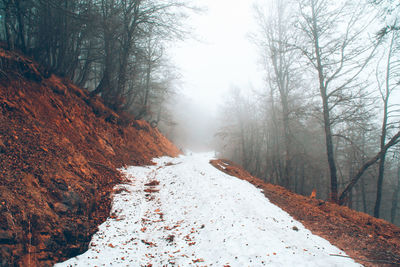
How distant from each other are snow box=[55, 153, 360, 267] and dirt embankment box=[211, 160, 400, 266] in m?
0.34

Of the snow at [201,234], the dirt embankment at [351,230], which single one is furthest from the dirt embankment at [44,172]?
the dirt embankment at [351,230]

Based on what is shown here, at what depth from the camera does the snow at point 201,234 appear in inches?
126

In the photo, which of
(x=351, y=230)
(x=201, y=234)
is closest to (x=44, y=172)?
(x=201, y=234)

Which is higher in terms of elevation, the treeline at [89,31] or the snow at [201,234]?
the treeline at [89,31]

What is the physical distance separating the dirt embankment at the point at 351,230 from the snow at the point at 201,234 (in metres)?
0.34

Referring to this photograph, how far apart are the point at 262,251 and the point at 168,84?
17.2 metres

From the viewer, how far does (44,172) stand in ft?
12.5

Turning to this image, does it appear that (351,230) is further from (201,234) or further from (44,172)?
(44,172)

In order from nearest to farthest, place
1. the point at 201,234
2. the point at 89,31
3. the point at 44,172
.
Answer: the point at 44,172
the point at 201,234
the point at 89,31

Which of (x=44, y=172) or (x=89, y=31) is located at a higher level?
Result: (x=89, y=31)

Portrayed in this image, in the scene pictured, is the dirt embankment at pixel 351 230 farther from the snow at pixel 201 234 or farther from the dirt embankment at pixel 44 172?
the dirt embankment at pixel 44 172

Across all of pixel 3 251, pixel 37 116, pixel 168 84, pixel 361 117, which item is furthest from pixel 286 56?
pixel 3 251

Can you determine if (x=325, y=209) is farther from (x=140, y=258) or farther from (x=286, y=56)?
(x=286, y=56)

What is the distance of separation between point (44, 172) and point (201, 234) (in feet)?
11.4
